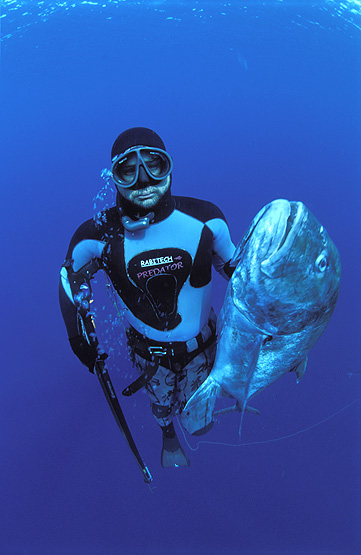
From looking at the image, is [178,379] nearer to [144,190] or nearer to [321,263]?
[144,190]

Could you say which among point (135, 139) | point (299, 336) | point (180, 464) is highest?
point (135, 139)

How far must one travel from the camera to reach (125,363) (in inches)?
177

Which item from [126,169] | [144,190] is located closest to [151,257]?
[144,190]

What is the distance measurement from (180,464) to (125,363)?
61.3 inches

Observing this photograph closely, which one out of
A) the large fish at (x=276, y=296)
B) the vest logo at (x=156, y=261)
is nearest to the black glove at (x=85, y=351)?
the vest logo at (x=156, y=261)

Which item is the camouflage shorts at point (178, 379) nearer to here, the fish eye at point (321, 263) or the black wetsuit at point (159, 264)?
the black wetsuit at point (159, 264)

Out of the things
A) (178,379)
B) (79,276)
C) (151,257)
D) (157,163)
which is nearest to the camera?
(157,163)

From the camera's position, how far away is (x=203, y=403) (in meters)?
1.93

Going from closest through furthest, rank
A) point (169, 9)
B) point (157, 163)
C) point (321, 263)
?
point (321, 263), point (157, 163), point (169, 9)

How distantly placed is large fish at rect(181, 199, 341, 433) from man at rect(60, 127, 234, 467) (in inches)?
23.0

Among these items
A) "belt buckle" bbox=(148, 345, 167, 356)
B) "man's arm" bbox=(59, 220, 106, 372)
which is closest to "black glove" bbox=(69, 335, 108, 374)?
"man's arm" bbox=(59, 220, 106, 372)

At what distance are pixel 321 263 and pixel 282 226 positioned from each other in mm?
218

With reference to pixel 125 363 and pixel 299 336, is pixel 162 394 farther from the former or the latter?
pixel 125 363

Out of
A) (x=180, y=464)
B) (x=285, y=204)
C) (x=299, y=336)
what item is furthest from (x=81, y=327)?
(x=180, y=464)
